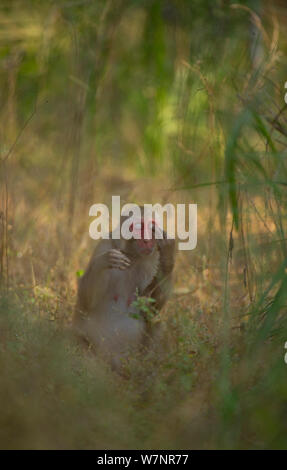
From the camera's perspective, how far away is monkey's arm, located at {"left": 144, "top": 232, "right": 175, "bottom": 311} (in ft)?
12.1

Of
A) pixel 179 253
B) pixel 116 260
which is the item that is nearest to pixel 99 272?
pixel 116 260

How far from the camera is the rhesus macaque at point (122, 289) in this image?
11.5 ft

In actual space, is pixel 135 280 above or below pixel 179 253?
below

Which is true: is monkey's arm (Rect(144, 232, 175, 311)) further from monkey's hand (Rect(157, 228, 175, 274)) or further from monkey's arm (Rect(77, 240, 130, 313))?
monkey's arm (Rect(77, 240, 130, 313))

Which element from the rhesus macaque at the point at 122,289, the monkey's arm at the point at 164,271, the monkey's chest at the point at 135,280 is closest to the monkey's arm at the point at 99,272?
the rhesus macaque at the point at 122,289

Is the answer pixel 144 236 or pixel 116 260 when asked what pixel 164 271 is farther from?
pixel 116 260

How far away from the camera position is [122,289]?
12.2 feet

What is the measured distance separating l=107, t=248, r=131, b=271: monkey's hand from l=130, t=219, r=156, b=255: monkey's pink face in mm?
150

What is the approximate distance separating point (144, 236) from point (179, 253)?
0.79 meters

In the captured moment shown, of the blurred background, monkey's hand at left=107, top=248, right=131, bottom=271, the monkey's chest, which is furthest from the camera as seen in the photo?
the monkey's chest

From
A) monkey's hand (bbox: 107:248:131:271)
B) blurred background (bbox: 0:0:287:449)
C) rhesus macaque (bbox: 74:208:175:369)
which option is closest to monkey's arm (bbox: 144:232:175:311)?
rhesus macaque (bbox: 74:208:175:369)

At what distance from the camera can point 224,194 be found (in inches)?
114

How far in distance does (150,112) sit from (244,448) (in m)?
4.68

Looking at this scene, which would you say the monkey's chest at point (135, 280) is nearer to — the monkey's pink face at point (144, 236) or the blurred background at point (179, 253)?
the monkey's pink face at point (144, 236)
